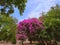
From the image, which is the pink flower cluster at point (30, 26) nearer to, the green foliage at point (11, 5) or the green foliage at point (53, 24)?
the green foliage at point (53, 24)

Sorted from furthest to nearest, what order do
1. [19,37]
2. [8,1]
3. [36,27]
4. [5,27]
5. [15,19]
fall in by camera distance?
[15,19] < [5,27] < [19,37] < [36,27] < [8,1]

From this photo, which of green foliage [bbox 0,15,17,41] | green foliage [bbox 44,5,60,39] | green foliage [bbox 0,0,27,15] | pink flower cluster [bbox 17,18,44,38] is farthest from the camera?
green foliage [bbox 0,15,17,41]

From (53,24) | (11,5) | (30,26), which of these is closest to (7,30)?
(30,26)

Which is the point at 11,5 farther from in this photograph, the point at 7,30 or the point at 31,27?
the point at 7,30

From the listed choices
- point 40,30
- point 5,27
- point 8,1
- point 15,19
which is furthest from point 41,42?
point 8,1

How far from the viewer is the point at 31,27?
111 ft

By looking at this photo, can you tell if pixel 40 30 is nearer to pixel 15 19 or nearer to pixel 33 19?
pixel 33 19

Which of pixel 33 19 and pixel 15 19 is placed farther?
pixel 15 19

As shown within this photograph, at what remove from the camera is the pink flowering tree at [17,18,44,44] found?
34062mm

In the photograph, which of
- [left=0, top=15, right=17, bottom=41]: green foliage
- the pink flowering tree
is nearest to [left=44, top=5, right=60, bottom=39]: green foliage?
the pink flowering tree

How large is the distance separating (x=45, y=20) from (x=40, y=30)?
2042 mm

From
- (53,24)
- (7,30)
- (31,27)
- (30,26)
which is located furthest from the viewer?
(7,30)

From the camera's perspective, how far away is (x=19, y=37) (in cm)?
3666

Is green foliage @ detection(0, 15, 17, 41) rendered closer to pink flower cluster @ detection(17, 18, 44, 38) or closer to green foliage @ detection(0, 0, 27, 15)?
pink flower cluster @ detection(17, 18, 44, 38)
